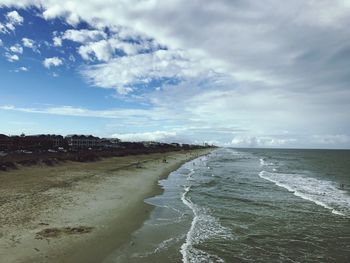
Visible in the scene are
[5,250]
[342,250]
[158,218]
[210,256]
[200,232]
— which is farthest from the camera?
[158,218]

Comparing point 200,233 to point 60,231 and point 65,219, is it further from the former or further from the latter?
point 65,219

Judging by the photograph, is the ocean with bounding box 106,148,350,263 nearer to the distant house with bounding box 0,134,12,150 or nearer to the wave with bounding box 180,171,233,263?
the wave with bounding box 180,171,233,263

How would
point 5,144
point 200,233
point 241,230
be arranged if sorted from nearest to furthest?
point 200,233, point 241,230, point 5,144

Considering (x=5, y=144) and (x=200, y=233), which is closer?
(x=200, y=233)

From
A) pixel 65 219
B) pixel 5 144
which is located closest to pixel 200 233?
pixel 65 219

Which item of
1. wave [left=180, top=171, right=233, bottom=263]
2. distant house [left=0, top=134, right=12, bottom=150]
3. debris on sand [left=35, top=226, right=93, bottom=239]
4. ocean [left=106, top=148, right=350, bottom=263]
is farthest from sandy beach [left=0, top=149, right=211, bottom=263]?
distant house [left=0, top=134, right=12, bottom=150]

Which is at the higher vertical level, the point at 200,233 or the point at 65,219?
the point at 65,219

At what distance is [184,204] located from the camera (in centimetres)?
2378

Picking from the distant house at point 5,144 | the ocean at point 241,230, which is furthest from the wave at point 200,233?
the distant house at point 5,144

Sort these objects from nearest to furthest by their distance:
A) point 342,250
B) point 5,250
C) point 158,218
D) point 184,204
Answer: point 5,250
point 342,250
point 158,218
point 184,204

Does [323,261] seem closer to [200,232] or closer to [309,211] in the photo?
[200,232]

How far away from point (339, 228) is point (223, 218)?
565 cm

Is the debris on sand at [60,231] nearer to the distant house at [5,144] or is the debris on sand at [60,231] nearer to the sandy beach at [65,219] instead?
the sandy beach at [65,219]

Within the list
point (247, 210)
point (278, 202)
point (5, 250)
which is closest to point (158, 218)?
point (247, 210)
